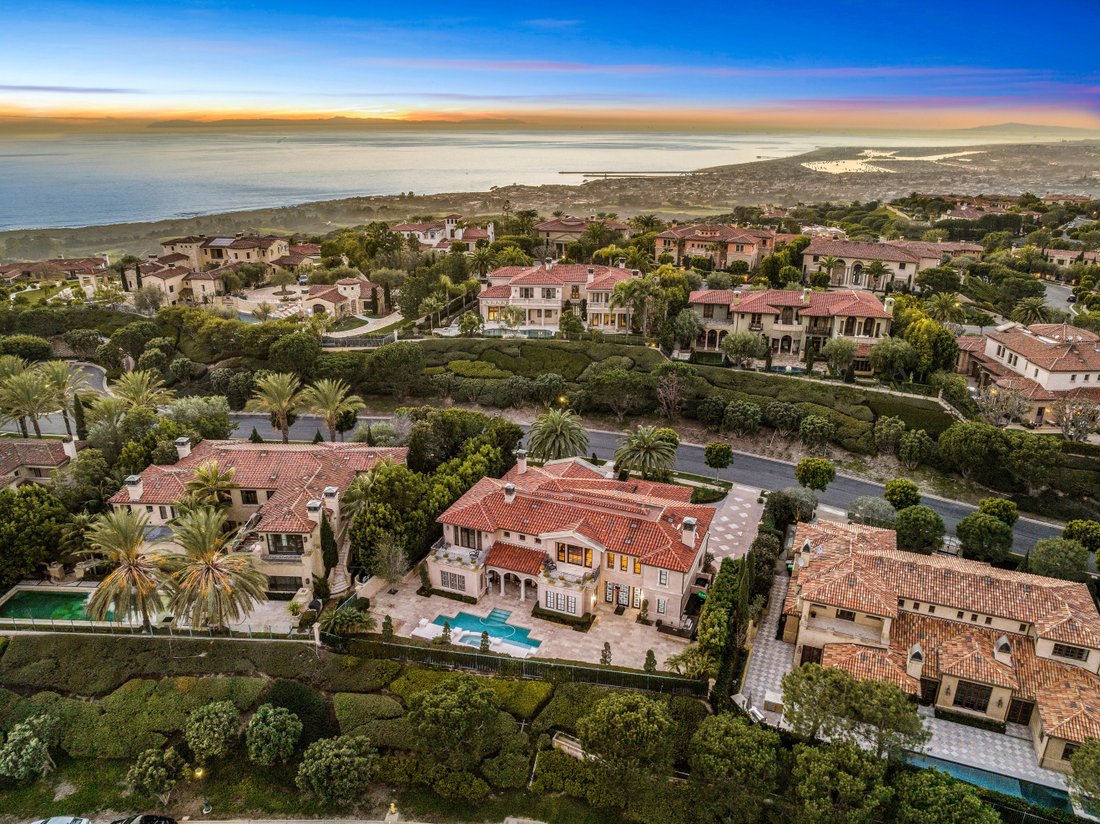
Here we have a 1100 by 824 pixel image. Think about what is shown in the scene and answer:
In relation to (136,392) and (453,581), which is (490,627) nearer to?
(453,581)

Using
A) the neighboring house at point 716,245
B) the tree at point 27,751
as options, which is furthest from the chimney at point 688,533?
the neighboring house at point 716,245

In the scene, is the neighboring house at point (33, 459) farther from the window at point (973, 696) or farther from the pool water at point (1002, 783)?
the window at point (973, 696)

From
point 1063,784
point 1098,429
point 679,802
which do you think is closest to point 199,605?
point 679,802

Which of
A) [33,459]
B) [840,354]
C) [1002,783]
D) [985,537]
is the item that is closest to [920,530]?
[985,537]

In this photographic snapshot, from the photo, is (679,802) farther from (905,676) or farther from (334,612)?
(334,612)

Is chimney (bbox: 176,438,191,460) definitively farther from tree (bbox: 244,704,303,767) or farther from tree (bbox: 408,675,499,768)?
tree (bbox: 408,675,499,768)

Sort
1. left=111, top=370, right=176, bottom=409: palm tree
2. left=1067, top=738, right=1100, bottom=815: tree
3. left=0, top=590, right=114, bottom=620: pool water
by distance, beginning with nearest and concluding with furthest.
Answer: left=1067, top=738, right=1100, bottom=815: tree
left=0, top=590, right=114, bottom=620: pool water
left=111, top=370, right=176, bottom=409: palm tree

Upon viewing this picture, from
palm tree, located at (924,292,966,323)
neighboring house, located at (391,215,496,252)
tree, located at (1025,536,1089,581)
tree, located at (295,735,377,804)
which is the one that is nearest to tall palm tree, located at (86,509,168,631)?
tree, located at (295,735,377,804)
